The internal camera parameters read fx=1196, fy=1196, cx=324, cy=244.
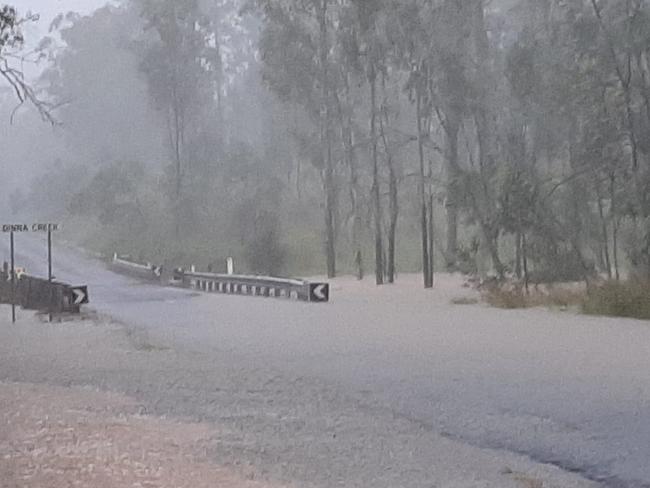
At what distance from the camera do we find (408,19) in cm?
3725

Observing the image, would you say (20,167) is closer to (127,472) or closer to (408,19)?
(408,19)

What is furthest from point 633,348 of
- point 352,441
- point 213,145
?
point 213,145

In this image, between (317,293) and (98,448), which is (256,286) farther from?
(98,448)

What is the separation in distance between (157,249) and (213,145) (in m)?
10.9

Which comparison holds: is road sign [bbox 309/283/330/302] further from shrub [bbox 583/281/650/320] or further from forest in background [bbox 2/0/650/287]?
shrub [bbox 583/281/650/320]

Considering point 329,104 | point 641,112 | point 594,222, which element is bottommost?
point 594,222

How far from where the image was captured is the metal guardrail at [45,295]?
92.6 feet

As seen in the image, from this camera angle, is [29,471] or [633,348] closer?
[29,471]

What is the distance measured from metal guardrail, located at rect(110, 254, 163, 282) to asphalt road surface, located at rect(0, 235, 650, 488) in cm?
1388

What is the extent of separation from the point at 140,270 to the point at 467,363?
109ft

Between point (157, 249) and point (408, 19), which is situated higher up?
point (408, 19)

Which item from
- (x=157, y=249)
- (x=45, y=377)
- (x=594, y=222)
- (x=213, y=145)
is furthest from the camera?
(x=213, y=145)

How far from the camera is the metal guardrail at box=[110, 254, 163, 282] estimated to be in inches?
1825

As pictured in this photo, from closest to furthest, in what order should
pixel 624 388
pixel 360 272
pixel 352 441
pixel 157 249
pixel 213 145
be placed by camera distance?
pixel 352 441, pixel 624 388, pixel 360 272, pixel 157 249, pixel 213 145
